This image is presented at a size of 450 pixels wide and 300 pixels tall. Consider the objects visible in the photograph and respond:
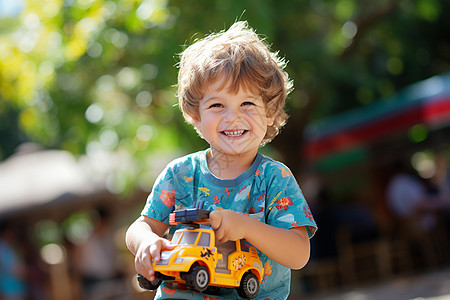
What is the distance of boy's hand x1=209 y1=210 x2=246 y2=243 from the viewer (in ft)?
6.79

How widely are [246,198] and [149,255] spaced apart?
42 centimetres

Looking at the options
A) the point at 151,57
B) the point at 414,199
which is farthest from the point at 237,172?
the point at 414,199

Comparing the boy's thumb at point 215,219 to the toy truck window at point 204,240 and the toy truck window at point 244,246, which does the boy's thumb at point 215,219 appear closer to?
the toy truck window at point 204,240

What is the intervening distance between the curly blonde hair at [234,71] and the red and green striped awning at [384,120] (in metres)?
6.18

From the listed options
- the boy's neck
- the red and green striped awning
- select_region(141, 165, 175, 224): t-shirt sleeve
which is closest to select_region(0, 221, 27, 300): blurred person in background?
the red and green striped awning

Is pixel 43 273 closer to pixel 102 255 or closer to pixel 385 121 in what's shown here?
pixel 102 255

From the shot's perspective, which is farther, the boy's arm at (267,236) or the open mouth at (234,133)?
the open mouth at (234,133)

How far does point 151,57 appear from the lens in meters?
7.24

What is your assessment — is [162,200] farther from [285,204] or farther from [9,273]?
[9,273]

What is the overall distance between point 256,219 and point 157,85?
5560 millimetres

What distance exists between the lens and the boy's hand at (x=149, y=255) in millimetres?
2094

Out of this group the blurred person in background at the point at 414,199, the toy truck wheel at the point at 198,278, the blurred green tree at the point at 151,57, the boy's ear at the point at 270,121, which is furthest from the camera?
the blurred person in background at the point at 414,199

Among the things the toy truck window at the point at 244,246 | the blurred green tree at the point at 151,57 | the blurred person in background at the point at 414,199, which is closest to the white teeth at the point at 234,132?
the toy truck window at the point at 244,246

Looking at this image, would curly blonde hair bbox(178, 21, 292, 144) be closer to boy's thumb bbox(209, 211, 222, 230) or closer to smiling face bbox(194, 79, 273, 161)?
smiling face bbox(194, 79, 273, 161)
